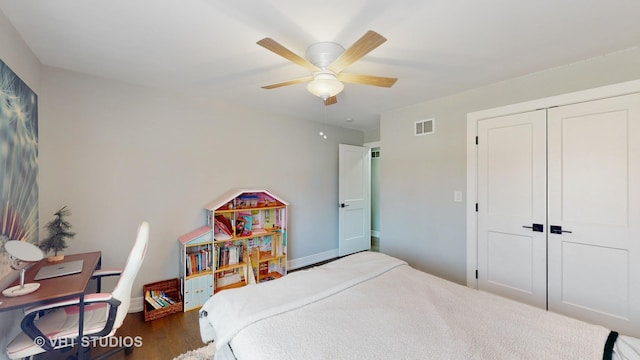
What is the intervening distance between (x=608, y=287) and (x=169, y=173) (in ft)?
14.0

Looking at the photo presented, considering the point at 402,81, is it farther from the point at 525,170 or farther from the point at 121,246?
the point at 121,246

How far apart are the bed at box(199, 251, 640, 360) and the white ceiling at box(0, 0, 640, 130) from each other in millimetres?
1731

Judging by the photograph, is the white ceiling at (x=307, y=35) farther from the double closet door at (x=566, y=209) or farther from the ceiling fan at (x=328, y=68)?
the double closet door at (x=566, y=209)

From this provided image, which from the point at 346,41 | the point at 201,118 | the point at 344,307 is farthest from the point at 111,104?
the point at 344,307

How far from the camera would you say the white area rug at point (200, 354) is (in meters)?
1.88

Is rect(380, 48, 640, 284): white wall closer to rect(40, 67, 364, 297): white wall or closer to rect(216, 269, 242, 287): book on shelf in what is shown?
rect(40, 67, 364, 297): white wall

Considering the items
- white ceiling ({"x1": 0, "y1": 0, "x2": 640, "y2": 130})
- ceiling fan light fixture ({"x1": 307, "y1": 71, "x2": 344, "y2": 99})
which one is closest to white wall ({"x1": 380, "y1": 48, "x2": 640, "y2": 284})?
white ceiling ({"x1": 0, "y1": 0, "x2": 640, "y2": 130})

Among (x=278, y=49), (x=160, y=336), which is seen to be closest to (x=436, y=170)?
(x=278, y=49)

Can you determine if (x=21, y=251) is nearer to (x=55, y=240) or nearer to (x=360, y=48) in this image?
(x=55, y=240)

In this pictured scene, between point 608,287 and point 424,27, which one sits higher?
point 424,27

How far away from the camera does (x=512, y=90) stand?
Result: 98.2 inches

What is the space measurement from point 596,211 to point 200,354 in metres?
3.45

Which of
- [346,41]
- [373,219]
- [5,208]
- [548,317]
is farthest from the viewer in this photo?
[373,219]

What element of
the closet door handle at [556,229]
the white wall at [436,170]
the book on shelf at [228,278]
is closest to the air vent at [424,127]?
the white wall at [436,170]
